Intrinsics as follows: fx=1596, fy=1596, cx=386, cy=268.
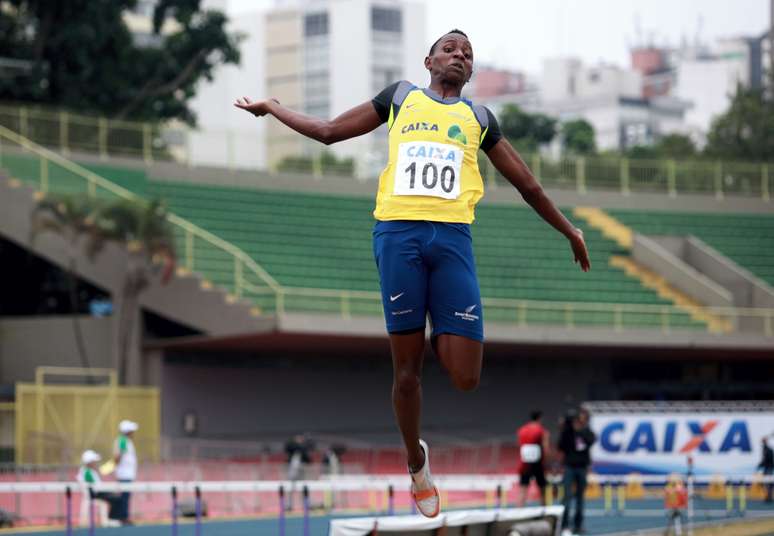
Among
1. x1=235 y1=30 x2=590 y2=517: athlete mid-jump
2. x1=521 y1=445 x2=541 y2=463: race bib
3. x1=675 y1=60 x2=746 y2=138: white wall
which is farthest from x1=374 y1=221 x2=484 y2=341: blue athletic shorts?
x1=675 y1=60 x2=746 y2=138: white wall

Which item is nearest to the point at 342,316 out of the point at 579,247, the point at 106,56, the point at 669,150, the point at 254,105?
the point at 106,56

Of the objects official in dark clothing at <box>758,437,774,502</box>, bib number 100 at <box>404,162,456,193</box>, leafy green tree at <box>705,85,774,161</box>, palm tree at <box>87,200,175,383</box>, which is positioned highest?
leafy green tree at <box>705,85,774,161</box>

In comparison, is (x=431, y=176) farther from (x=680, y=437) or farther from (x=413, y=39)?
(x=413, y=39)

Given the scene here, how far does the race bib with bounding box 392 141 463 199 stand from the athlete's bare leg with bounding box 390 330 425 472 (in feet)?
2.22

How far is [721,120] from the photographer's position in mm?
60469

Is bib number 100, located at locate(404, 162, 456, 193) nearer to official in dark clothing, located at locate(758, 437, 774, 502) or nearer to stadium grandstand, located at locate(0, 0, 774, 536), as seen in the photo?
stadium grandstand, located at locate(0, 0, 774, 536)

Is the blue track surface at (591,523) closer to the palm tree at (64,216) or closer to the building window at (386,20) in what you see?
the palm tree at (64,216)

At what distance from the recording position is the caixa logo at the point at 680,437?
2684 cm

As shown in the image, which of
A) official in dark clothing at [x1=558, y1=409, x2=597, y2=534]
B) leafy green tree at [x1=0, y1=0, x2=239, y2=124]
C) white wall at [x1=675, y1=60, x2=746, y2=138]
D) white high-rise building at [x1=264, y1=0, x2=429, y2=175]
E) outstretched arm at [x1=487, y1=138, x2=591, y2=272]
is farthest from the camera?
white high-rise building at [x1=264, y1=0, x2=429, y2=175]

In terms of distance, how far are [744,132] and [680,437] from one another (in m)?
35.3

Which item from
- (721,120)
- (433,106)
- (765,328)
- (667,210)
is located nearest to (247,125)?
(721,120)

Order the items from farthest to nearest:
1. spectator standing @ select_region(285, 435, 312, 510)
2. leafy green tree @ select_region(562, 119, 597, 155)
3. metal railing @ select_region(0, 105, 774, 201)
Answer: leafy green tree @ select_region(562, 119, 597, 155) → metal railing @ select_region(0, 105, 774, 201) → spectator standing @ select_region(285, 435, 312, 510)

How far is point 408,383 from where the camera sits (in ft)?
25.0

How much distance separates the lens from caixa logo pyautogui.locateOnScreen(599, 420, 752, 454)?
88.1 ft
